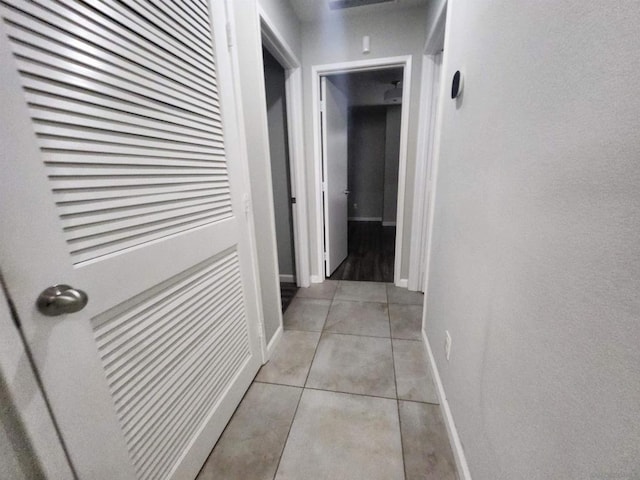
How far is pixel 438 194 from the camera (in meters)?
1.50

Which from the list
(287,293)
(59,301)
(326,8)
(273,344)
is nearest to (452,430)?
(273,344)

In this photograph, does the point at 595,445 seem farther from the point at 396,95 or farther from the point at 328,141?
the point at 396,95

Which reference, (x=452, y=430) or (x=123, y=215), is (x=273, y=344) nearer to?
(x=452, y=430)

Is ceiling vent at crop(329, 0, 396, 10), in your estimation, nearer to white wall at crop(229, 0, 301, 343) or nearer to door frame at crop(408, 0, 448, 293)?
white wall at crop(229, 0, 301, 343)

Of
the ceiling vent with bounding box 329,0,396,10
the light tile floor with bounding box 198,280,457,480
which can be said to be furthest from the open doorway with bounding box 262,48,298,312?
the light tile floor with bounding box 198,280,457,480

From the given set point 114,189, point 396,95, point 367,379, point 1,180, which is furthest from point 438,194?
point 396,95

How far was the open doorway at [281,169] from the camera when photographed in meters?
2.33

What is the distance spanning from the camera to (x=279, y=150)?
2.46 meters

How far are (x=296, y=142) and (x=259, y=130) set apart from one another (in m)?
0.86

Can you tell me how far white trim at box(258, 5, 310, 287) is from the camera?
1853 millimetres

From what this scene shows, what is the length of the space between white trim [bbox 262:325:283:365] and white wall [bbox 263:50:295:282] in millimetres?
1049

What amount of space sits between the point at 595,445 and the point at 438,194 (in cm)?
127

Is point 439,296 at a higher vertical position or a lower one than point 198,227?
lower

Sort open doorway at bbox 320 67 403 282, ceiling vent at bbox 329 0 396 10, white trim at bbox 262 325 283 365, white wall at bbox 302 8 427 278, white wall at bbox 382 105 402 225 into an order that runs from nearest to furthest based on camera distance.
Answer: white trim at bbox 262 325 283 365, ceiling vent at bbox 329 0 396 10, white wall at bbox 302 8 427 278, open doorway at bbox 320 67 403 282, white wall at bbox 382 105 402 225
